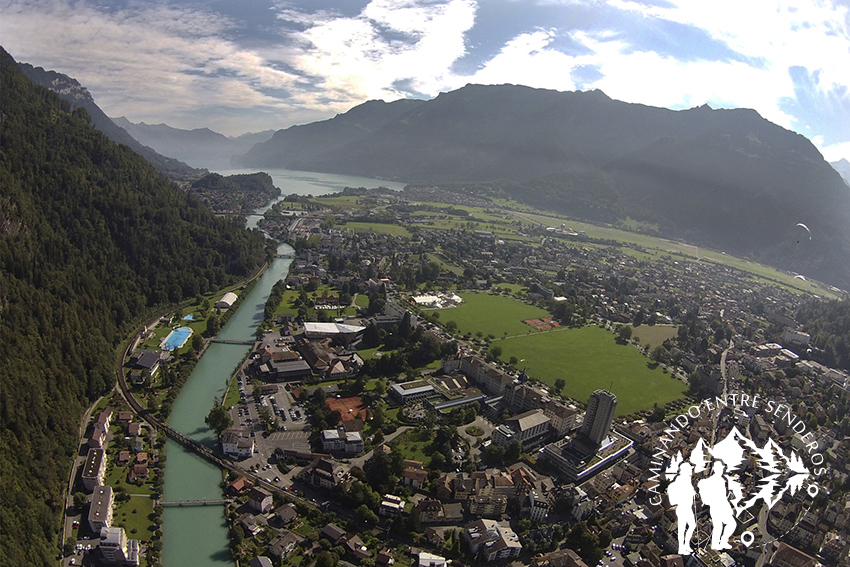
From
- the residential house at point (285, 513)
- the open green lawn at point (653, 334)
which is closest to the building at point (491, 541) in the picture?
the residential house at point (285, 513)

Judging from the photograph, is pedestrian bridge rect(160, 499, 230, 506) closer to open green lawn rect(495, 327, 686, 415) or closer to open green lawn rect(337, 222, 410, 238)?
open green lawn rect(495, 327, 686, 415)

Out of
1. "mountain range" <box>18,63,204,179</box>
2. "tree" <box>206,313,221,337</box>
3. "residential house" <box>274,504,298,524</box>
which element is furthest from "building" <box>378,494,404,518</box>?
"mountain range" <box>18,63,204,179</box>

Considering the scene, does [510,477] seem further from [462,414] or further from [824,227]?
[824,227]

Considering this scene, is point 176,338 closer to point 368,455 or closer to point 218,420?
point 218,420

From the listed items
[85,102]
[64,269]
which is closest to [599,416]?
[64,269]

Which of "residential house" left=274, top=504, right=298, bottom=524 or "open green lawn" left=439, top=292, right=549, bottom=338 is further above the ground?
"open green lawn" left=439, top=292, right=549, bottom=338

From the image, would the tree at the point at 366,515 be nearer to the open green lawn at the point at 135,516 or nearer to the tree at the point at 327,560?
the tree at the point at 327,560

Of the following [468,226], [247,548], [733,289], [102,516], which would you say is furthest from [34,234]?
[733,289]
